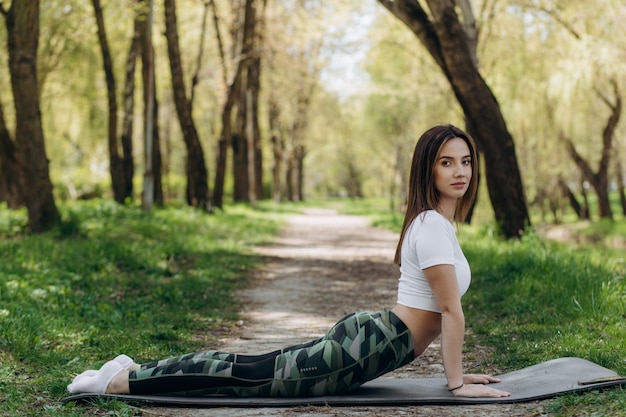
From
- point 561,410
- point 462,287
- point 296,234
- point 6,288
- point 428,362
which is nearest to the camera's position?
point 561,410

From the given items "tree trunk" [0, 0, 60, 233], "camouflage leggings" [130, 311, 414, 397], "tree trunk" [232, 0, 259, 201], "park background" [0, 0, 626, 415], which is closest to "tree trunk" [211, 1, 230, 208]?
"park background" [0, 0, 626, 415]

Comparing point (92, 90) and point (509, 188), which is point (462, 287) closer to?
point (509, 188)

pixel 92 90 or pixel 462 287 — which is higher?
pixel 92 90

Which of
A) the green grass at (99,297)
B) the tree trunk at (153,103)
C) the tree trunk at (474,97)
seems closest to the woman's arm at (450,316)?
the green grass at (99,297)

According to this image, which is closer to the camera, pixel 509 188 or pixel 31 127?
pixel 31 127

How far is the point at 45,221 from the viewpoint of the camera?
1262cm

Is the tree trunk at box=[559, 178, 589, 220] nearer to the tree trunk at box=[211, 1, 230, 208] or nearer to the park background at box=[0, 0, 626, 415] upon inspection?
the park background at box=[0, 0, 626, 415]

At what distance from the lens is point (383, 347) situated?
433cm

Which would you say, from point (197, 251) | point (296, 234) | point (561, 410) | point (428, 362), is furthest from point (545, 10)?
point (561, 410)

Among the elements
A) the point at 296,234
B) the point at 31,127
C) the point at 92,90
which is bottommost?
the point at 296,234

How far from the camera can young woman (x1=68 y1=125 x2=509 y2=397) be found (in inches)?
170

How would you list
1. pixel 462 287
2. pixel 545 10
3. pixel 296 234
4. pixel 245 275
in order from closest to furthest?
pixel 462 287 → pixel 245 275 → pixel 296 234 → pixel 545 10

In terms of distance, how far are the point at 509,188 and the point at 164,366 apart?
31.4 ft

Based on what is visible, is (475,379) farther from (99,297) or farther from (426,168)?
(99,297)
